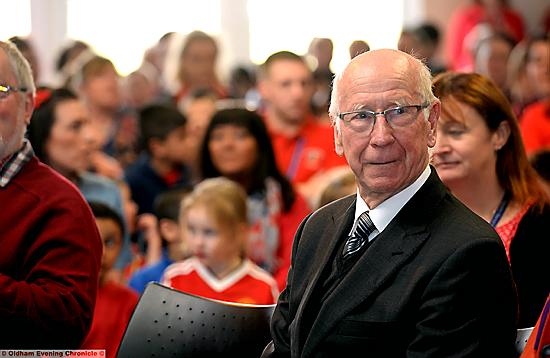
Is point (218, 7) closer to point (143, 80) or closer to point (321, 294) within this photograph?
point (143, 80)

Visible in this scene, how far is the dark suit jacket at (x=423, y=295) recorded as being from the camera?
7.92 ft

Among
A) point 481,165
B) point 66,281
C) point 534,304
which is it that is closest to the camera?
point 66,281

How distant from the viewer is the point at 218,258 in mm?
4391

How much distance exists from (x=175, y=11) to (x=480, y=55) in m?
3.47

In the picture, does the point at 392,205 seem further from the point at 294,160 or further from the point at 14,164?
the point at 294,160

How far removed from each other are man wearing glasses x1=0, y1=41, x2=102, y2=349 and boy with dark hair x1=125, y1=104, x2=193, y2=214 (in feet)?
10.1

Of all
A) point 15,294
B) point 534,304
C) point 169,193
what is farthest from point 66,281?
point 169,193

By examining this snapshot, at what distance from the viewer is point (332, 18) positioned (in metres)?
10.7

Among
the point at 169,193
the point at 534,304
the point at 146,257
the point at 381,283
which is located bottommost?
the point at 146,257

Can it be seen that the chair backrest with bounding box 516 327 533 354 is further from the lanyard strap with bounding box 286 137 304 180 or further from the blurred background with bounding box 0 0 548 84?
the blurred background with bounding box 0 0 548 84

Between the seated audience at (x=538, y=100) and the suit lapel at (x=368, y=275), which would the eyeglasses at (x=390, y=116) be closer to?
the suit lapel at (x=368, y=275)

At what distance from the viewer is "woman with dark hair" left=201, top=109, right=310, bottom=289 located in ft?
16.5

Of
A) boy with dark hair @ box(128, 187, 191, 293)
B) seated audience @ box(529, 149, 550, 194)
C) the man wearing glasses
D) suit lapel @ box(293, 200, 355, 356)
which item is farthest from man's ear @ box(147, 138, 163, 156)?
suit lapel @ box(293, 200, 355, 356)

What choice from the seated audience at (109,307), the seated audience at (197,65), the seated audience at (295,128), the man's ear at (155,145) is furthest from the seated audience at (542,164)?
the seated audience at (197,65)
